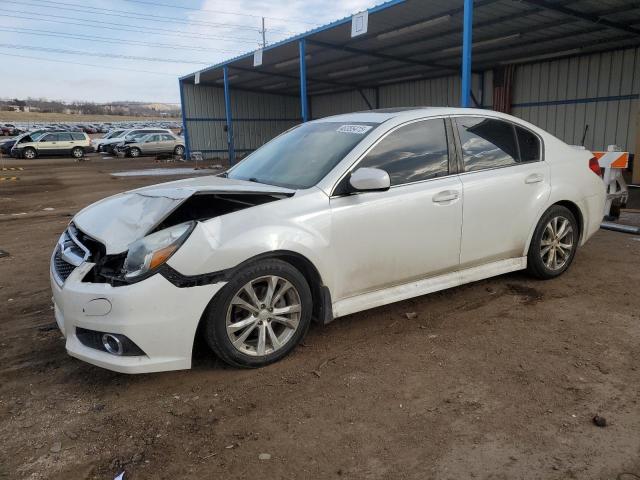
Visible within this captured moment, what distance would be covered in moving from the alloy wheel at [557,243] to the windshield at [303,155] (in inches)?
81.6

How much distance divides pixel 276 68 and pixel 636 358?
2085 centimetres

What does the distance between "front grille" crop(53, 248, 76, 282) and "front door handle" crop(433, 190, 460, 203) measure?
2605 millimetres

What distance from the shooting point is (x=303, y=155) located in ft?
13.2

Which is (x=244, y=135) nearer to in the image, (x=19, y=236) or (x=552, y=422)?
(x=19, y=236)

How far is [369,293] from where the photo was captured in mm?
3633

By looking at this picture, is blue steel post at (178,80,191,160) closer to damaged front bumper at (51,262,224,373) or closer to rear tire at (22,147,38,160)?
rear tire at (22,147,38,160)

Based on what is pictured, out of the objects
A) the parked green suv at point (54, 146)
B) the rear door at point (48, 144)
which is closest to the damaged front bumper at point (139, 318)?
the parked green suv at point (54, 146)

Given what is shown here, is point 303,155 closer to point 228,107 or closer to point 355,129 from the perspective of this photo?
point 355,129

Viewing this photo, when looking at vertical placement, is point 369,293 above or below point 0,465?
above

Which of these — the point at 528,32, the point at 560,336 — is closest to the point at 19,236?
the point at 560,336

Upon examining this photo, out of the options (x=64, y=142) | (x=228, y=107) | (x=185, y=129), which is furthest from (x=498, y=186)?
(x=64, y=142)

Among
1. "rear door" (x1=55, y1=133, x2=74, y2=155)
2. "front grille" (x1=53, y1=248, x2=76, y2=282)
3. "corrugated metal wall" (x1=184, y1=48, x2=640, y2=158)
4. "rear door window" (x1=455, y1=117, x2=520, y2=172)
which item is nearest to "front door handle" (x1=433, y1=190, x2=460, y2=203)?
"rear door window" (x1=455, y1=117, x2=520, y2=172)

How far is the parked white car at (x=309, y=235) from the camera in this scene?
290 cm

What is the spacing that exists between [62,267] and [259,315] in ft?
→ 4.53
